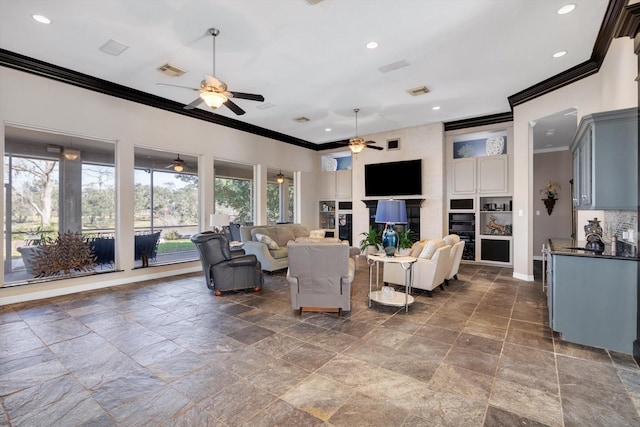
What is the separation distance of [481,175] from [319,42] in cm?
512

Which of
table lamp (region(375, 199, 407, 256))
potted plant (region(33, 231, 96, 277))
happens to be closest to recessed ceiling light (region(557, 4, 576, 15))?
table lamp (region(375, 199, 407, 256))

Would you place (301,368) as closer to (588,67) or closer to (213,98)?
(213,98)

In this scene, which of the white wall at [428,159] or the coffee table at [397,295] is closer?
the coffee table at [397,295]

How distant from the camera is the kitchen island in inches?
107

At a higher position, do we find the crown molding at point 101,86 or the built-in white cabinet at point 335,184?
the crown molding at point 101,86

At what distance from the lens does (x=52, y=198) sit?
4812 millimetres

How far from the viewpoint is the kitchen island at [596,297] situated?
2.73 m

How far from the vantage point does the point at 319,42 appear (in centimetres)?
384

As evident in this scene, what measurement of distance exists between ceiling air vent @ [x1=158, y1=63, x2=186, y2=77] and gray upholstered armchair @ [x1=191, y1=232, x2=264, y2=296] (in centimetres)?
255

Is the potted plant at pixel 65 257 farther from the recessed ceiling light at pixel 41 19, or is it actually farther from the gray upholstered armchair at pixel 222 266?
the recessed ceiling light at pixel 41 19

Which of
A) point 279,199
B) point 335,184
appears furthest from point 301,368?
point 335,184

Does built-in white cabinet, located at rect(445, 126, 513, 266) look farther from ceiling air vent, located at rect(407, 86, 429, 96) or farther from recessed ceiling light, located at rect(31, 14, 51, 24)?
recessed ceiling light, located at rect(31, 14, 51, 24)

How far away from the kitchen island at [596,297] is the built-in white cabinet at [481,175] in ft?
13.1

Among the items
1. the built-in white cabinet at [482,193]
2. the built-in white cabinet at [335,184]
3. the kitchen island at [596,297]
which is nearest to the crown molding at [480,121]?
the built-in white cabinet at [482,193]
